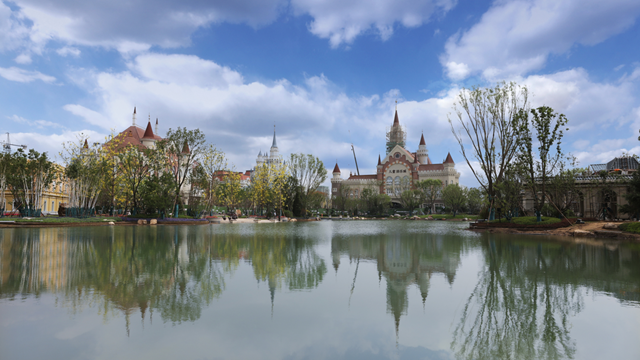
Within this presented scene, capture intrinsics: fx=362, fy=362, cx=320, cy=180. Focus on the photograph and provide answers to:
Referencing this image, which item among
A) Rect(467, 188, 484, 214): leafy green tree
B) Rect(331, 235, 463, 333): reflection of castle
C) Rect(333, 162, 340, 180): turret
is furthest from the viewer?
Rect(333, 162, 340, 180): turret

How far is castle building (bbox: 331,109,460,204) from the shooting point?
88.4 meters

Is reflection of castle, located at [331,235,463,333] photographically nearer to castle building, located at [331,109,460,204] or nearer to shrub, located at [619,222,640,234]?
shrub, located at [619,222,640,234]

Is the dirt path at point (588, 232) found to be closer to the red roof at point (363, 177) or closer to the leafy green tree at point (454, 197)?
the leafy green tree at point (454, 197)

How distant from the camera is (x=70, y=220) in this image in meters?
26.0

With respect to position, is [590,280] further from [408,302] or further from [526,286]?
[408,302]

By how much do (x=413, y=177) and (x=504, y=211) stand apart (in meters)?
64.7

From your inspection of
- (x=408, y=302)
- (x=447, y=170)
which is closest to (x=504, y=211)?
(x=408, y=302)

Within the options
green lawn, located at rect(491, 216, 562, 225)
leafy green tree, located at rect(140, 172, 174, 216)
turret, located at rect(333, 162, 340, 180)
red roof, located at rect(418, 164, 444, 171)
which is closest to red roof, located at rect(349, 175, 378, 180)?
turret, located at rect(333, 162, 340, 180)

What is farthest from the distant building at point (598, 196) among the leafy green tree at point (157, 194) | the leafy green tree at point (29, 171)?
the leafy green tree at point (29, 171)

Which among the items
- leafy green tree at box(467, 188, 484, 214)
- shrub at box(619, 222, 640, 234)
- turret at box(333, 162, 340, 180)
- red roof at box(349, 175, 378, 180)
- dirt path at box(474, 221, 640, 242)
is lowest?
dirt path at box(474, 221, 640, 242)

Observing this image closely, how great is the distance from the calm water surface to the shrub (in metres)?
11.7

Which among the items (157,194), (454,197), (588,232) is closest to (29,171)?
(157,194)

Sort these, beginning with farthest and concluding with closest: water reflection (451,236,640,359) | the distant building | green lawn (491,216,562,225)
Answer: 1. the distant building
2. green lawn (491,216,562,225)
3. water reflection (451,236,640,359)

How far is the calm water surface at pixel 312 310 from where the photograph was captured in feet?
A: 13.2
